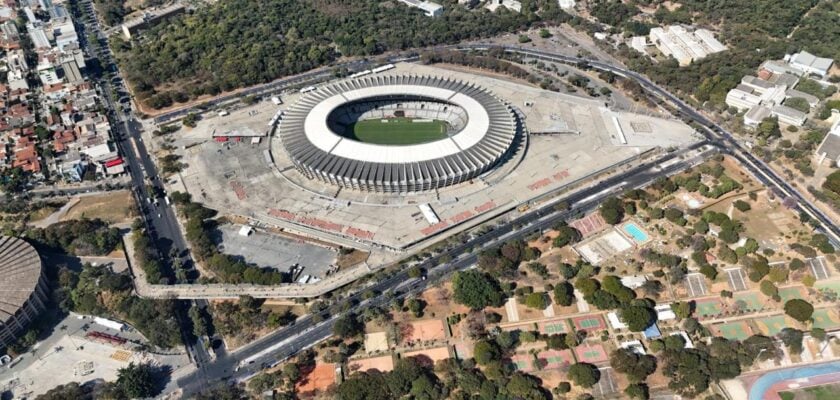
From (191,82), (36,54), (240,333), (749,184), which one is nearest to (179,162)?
(191,82)

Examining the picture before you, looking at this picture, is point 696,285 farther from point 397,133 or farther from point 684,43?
point 684,43

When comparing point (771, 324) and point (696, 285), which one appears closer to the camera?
point (771, 324)

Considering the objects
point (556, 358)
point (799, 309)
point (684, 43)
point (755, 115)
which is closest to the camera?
point (556, 358)

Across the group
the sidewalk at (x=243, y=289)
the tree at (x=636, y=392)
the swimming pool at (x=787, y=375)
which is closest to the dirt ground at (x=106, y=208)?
the sidewalk at (x=243, y=289)

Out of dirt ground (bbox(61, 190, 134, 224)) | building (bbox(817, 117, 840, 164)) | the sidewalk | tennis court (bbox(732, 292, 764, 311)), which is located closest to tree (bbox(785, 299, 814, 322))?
tennis court (bbox(732, 292, 764, 311))

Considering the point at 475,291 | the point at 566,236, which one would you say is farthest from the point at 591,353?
the point at 566,236

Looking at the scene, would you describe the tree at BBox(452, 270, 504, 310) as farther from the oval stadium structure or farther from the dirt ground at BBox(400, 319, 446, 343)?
the oval stadium structure

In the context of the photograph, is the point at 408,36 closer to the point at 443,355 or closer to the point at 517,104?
the point at 517,104
